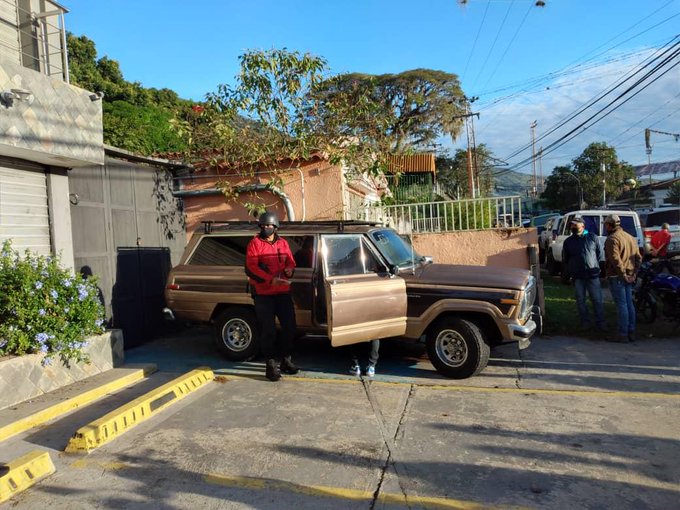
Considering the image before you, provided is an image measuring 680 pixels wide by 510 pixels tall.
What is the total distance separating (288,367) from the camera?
255 inches

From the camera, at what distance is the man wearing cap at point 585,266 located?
8281mm

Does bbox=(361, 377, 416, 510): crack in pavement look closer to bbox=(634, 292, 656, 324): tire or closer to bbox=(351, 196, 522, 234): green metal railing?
bbox=(351, 196, 522, 234): green metal railing

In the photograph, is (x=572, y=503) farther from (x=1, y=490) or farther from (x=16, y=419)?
(x=16, y=419)

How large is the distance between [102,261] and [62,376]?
2.26 metres

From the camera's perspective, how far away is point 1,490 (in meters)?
3.55

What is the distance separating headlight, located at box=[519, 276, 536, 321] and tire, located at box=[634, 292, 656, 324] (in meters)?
3.28

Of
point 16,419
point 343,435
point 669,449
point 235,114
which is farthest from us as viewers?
point 235,114

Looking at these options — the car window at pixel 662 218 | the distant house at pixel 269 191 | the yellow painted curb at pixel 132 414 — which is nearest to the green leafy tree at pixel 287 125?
the distant house at pixel 269 191

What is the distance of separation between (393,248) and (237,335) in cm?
240

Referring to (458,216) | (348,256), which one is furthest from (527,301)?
(458,216)

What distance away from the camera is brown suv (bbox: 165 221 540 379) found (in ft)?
19.3

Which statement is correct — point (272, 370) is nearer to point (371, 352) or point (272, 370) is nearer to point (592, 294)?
point (371, 352)

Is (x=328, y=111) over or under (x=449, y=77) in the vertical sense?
under

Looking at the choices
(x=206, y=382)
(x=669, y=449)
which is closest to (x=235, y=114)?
(x=206, y=382)
